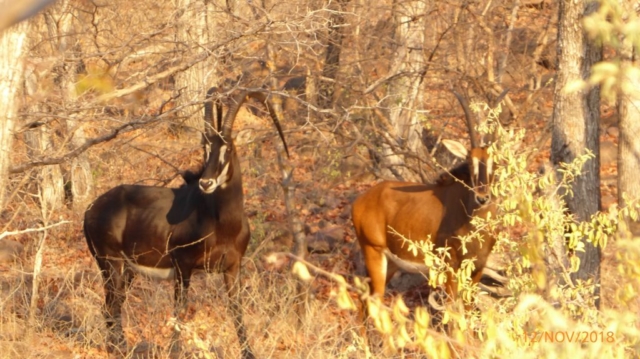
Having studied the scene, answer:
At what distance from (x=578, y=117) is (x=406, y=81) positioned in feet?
15.3

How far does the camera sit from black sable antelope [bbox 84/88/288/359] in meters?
9.38

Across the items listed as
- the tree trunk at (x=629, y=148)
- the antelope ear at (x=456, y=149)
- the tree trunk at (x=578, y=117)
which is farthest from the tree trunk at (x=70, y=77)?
the tree trunk at (x=629, y=148)

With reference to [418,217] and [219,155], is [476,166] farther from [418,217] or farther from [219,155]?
[219,155]

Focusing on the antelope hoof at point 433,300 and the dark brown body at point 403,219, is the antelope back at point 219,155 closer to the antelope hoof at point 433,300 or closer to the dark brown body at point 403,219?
the dark brown body at point 403,219

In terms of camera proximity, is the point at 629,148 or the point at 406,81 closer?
the point at 629,148

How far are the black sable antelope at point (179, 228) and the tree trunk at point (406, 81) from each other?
2522 mm

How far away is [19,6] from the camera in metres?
2.54

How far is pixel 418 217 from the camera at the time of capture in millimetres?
10539

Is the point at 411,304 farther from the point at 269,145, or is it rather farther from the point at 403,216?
the point at 269,145

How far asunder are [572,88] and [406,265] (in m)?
7.66

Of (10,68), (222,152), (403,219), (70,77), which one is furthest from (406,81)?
(10,68)

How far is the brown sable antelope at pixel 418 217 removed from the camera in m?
9.96

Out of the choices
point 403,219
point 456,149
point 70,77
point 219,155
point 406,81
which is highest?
point 70,77

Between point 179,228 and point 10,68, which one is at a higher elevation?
point 10,68
